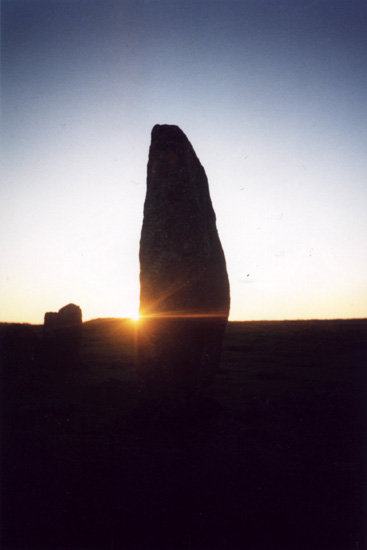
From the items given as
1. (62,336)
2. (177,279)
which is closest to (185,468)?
→ (177,279)

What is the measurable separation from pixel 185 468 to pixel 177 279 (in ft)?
11.8

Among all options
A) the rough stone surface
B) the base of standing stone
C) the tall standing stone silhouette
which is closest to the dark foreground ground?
the base of standing stone

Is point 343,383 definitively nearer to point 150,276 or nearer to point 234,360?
point 234,360

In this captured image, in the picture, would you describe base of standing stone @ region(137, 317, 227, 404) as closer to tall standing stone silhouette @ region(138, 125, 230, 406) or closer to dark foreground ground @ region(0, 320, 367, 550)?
tall standing stone silhouette @ region(138, 125, 230, 406)

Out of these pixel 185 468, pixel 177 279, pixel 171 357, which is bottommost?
pixel 185 468

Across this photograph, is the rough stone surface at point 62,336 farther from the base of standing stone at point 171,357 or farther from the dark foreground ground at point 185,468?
the base of standing stone at point 171,357

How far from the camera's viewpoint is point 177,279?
7754 mm

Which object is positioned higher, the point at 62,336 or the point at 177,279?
the point at 177,279

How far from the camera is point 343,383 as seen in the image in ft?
34.7

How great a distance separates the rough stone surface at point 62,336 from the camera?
534 inches

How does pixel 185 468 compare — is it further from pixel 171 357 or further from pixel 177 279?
pixel 177 279

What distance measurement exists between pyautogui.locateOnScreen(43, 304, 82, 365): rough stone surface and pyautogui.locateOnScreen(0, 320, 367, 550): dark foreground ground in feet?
9.43

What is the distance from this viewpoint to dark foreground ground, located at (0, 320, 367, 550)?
3.67 meters

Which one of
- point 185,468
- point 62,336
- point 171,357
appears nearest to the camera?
point 185,468
